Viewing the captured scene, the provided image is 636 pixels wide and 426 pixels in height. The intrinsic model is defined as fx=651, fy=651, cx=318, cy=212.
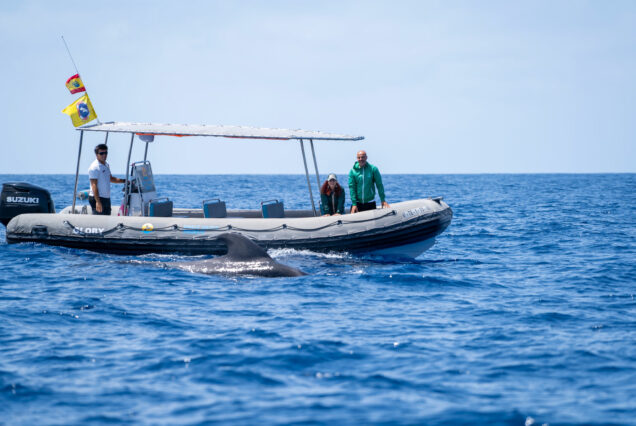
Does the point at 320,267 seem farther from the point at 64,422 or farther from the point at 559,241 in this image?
the point at 559,241

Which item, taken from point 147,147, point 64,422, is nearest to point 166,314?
point 64,422

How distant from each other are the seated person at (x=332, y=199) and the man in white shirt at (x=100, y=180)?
4479 mm

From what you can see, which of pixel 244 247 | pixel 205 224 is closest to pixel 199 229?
pixel 205 224

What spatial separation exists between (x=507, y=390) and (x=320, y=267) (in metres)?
6.08

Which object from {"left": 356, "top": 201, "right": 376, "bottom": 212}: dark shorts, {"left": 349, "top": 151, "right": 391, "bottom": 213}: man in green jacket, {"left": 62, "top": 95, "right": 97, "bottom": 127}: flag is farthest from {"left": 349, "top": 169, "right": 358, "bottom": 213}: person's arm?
{"left": 62, "top": 95, "right": 97, "bottom": 127}: flag

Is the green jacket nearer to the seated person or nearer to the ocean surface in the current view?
the seated person

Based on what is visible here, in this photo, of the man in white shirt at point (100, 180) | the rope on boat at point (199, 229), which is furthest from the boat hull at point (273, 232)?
the man in white shirt at point (100, 180)

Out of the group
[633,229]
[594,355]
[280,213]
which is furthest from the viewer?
[633,229]

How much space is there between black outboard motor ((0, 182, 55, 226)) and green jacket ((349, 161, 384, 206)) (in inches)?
263

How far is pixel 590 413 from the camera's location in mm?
5184

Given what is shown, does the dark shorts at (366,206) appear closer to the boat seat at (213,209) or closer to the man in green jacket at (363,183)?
the man in green jacket at (363,183)

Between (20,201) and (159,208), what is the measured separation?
311cm

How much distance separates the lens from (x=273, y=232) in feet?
41.7

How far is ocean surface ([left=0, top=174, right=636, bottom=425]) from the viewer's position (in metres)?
5.27
